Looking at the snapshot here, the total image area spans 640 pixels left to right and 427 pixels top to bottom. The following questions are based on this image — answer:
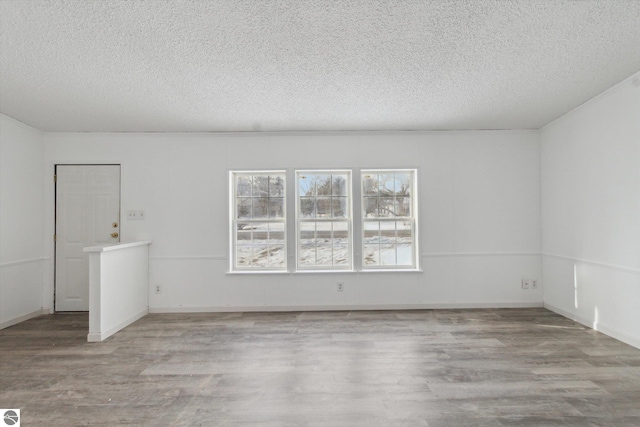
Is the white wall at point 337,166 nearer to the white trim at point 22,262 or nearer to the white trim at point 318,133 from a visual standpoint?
the white trim at point 318,133

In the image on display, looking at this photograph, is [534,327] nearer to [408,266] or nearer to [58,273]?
[408,266]

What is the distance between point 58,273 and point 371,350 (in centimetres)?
444

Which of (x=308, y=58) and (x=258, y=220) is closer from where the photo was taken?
(x=308, y=58)

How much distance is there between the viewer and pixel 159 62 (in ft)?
8.80

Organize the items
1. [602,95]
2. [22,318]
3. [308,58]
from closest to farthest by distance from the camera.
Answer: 1. [308,58]
2. [602,95]
3. [22,318]

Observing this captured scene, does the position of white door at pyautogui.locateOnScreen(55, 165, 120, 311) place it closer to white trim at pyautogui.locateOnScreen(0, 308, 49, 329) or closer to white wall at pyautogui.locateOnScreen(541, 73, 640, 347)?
white trim at pyautogui.locateOnScreen(0, 308, 49, 329)

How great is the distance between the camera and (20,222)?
4.29 m

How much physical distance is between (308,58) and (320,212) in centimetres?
253

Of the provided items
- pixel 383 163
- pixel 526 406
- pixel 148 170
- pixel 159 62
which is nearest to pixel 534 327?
pixel 526 406

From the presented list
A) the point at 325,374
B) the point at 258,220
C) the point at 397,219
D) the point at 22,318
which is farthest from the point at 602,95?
the point at 22,318

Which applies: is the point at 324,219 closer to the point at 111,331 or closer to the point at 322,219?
the point at 322,219

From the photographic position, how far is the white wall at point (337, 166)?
466 cm

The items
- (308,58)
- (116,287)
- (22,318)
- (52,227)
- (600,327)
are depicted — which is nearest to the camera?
(308,58)

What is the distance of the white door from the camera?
4652 millimetres
